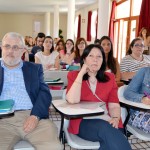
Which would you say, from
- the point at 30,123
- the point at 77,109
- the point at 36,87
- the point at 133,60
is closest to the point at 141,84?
the point at 77,109

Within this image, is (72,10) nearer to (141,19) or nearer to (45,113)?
(141,19)

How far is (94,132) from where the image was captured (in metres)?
Result: 1.92

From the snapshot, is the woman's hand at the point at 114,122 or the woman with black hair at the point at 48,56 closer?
the woman's hand at the point at 114,122

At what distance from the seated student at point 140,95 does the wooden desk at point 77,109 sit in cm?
40

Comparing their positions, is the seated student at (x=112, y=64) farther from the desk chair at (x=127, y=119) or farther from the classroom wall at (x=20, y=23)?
the classroom wall at (x=20, y=23)

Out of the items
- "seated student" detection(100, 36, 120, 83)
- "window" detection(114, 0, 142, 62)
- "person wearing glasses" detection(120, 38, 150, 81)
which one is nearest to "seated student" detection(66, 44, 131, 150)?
"seated student" detection(100, 36, 120, 83)

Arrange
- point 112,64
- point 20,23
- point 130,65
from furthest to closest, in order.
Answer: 1. point 20,23
2. point 130,65
3. point 112,64

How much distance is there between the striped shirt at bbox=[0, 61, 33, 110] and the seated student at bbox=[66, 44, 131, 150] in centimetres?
37

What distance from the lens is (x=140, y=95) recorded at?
7.40ft

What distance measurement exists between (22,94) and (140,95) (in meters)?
1.03

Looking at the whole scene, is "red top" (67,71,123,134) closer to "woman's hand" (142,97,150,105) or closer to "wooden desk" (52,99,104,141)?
"wooden desk" (52,99,104,141)

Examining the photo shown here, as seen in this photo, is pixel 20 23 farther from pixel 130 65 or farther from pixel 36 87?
pixel 36 87

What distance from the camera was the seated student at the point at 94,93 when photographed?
6.31 feet

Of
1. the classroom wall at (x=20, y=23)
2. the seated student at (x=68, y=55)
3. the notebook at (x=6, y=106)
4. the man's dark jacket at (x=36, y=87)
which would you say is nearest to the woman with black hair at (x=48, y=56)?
the seated student at (x=68, y=55)
